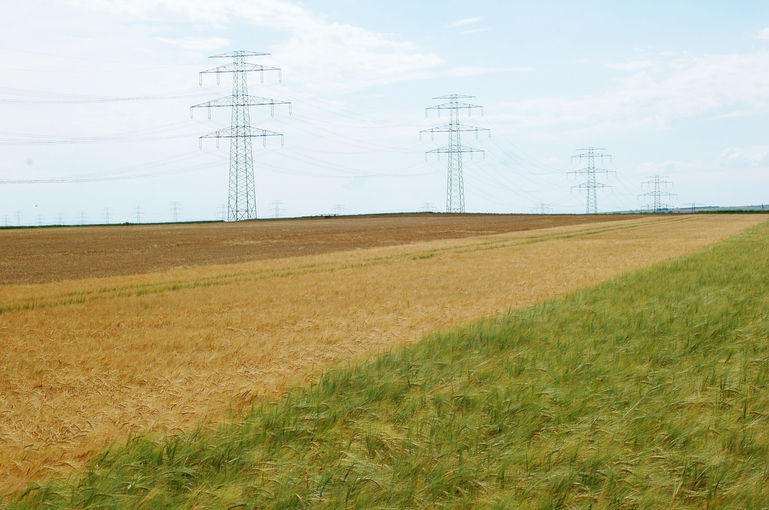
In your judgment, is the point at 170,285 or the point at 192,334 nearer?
the point at 192,334

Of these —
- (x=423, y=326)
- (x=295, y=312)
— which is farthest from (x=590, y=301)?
(x=295, y=312)

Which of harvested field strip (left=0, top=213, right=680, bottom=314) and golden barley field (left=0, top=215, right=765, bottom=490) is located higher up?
harvested field strip (left=0, top=213, right=680, bottom=314)

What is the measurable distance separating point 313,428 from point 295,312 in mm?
6825

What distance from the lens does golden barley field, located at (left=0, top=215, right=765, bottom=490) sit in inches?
211

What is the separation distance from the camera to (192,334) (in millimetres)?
9250

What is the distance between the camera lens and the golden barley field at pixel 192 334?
535cm

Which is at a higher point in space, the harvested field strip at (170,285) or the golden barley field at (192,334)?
the harvested field strip at (170,285)

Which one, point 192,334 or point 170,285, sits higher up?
point 170,285

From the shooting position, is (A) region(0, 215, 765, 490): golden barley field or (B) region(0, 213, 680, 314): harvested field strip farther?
(B) region(0, 213, 680, 314): harvested field strip

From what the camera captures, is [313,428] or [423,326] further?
[423,326]

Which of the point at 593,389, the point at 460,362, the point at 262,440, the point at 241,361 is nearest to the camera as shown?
the point at 262,440

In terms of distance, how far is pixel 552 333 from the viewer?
820 centimetres

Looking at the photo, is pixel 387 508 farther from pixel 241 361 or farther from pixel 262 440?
pixel 241 361

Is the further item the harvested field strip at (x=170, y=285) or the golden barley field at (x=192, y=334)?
the harvested field strip at (x=170, y=285)
